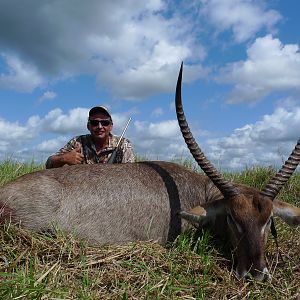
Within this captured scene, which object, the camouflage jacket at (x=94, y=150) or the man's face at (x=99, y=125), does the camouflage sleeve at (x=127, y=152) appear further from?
the man's face at (x=99, y=125)

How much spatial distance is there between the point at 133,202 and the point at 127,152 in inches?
112

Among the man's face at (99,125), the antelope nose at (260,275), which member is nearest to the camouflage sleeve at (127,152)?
the man's face at (99,125)

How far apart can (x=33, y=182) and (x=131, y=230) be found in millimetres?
1227

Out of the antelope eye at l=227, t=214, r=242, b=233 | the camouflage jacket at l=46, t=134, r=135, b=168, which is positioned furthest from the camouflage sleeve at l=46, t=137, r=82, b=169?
the antelope eye at l=227, t=214, r=242, b=233

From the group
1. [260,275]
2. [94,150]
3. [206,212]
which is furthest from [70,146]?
[260,275]

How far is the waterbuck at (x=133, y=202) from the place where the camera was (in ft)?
16.3

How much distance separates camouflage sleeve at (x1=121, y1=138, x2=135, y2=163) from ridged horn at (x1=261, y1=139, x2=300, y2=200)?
333 cm

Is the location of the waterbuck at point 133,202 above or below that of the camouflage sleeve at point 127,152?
below

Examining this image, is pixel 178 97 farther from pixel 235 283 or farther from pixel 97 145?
pixel 97 145

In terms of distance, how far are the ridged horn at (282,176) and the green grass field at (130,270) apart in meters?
0.69

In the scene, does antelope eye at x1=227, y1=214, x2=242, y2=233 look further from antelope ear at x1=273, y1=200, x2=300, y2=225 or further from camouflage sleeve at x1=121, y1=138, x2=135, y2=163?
Result: camouflage sleeve at x1=121, y1=138, x2=135, y2=163

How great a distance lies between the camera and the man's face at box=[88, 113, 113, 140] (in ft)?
26.2

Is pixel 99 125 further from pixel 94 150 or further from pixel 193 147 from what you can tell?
pixel 193 147

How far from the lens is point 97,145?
26.9 ft
